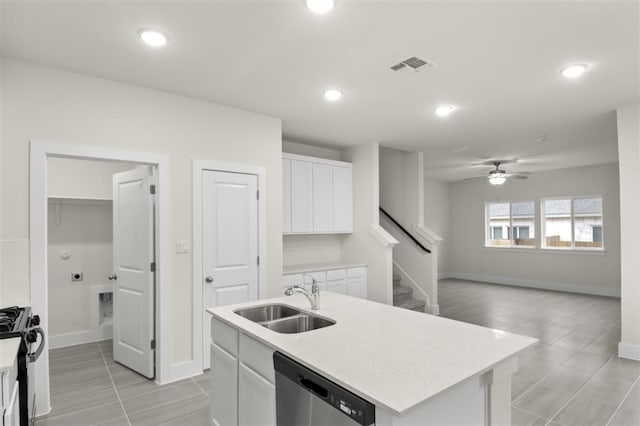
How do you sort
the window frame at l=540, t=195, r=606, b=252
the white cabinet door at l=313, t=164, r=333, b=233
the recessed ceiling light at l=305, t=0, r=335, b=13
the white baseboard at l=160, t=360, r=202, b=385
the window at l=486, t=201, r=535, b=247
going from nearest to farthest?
1. the recessed ceiling light at l=305, t=0, r=335, b=13
2. the white baseboard at l=160, t=360, r=202, b=385
3. the white cabinet door at l=313, t=164, r=333, b=233
4. the window frame at l=540, t=195, r=606, b=252
5. the window at l=486, t=201, r=535, b=247

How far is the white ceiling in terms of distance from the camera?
210 cm

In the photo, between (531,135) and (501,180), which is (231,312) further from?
(501,180)

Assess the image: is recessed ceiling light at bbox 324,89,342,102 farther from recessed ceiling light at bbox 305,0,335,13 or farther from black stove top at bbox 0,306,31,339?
black stove top at bbox 0,306,31,339

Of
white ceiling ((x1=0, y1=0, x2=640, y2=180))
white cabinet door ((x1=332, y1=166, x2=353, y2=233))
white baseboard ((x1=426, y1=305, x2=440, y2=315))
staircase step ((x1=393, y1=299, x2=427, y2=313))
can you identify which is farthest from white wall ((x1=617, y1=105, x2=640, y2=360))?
white cabinet door ((x1=332, y1=166, x2=353, y2=233))

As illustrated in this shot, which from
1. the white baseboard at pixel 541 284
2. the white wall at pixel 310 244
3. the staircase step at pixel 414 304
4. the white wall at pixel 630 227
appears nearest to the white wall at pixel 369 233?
the white wall at pixel 310 244

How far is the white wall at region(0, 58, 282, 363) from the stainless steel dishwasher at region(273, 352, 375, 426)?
210cm

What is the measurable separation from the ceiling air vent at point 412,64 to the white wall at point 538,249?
22.1 ft

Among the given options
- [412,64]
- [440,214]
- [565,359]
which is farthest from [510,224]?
[412,64]

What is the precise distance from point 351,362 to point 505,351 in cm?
71

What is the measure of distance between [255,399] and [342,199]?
150 inches

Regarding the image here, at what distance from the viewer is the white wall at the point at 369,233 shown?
16.7 ft

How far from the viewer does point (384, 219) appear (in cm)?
651

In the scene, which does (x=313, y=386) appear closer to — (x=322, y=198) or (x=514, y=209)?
(x=322, y=198)

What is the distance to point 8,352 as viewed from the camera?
159 centimetres
